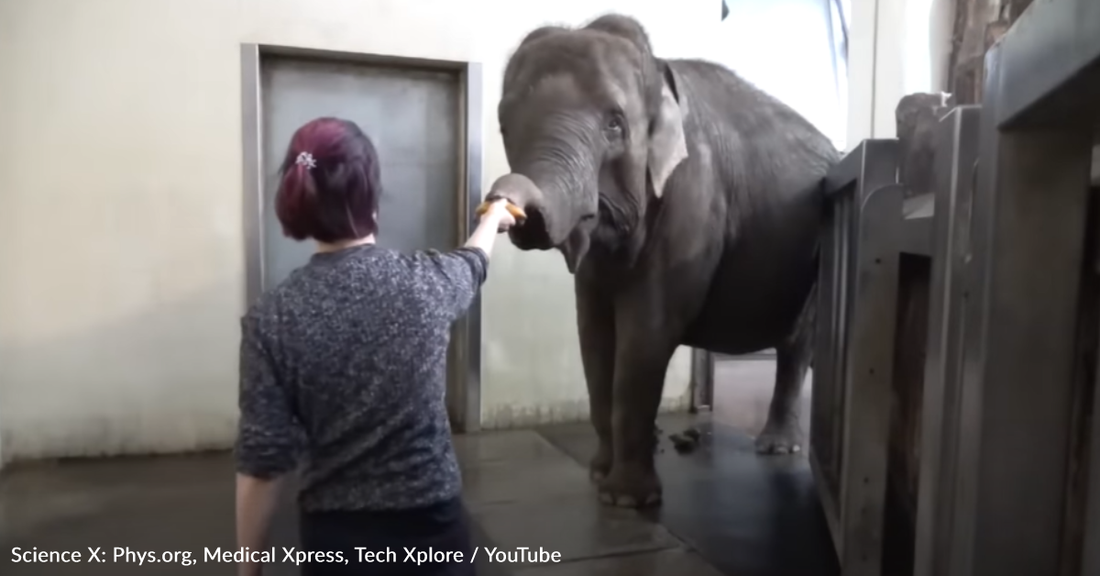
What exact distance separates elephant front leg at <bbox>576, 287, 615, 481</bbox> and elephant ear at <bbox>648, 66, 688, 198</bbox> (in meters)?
0.47

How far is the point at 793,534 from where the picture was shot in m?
2.44

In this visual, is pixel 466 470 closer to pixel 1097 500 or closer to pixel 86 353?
pixel 86 353

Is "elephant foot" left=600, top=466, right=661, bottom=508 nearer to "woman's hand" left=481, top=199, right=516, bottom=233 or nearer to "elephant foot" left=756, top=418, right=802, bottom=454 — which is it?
"elephant foot" left=756, top=418, right=802, bottom=454

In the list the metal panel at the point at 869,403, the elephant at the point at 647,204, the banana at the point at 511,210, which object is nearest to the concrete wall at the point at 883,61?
the elephant at the point at 647,204

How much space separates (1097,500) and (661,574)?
140cm

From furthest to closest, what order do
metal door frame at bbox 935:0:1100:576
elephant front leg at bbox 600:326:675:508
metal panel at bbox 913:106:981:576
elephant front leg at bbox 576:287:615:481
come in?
→ elephant front leg at bbox 576:287:615:481
elephant front leg at bbox 600:326:675:508
metal panel at bbox 913:106:981:576
metal door frame at bbox 935:0:1100:576

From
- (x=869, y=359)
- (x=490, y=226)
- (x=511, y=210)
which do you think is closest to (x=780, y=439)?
(x=869, y=359)

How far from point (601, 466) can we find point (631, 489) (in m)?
0.32

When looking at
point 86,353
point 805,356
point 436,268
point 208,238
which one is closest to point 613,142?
point 436,268

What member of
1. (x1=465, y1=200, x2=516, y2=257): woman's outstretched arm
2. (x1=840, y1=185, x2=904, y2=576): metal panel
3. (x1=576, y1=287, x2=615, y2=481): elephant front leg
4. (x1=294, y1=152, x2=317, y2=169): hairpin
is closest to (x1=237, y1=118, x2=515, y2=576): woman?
(x1=294, y1=152, x2=317, y2=169): hairpin

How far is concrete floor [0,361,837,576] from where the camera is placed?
2221 millimetres

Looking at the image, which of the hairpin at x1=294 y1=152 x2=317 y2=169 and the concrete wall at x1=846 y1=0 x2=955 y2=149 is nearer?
the hairpin at x1=294 y1=152 x2=317 y2=169

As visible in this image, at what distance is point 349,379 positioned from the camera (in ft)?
4.40

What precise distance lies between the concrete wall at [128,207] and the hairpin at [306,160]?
2.22 metres
